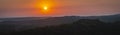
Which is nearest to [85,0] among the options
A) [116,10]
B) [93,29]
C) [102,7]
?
[102,7]

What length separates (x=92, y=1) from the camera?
172cm

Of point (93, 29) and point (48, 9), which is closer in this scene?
point (93, 29)

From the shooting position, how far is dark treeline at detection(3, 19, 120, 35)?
0.82 meters

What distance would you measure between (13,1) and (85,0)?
0.62 metres

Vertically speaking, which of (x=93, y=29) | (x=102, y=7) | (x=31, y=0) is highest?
(x=31, y=0)

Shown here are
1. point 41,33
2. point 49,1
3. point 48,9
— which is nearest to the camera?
point 41,33

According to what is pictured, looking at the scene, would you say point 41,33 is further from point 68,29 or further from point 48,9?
point 48,9

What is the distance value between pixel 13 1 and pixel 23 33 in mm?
914

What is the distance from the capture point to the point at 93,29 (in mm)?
840

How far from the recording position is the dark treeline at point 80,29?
0.82m

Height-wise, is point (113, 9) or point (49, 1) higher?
point (49, 1)

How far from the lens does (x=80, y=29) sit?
83cm

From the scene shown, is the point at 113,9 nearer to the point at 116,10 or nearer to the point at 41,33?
the point at 116,10

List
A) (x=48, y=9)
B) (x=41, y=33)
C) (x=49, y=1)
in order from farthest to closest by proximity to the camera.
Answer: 1. (x=49, y=1)
2. (x=48, y=9)
3. (x=41, y=33)
